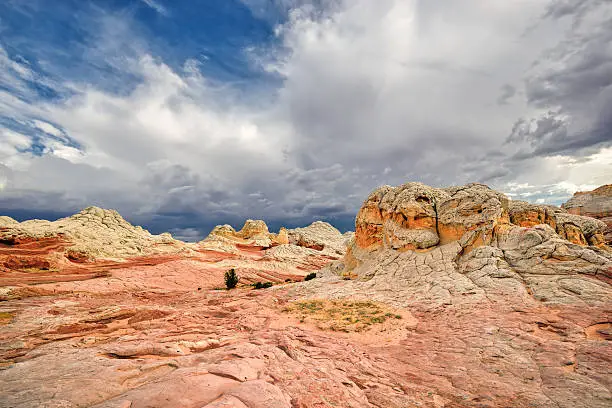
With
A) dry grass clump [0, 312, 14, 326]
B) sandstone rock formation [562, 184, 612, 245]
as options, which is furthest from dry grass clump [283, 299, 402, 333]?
sandstone rock formation [562, 184, 612, 245]

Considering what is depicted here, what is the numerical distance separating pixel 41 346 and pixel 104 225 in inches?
2184

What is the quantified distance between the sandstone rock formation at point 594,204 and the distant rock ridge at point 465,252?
66311 millimetres

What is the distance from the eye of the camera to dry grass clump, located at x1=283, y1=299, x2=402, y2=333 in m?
16.3

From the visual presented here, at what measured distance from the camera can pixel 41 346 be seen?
39.2 feet

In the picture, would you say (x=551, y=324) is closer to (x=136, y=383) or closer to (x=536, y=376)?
(x=536, y=376)

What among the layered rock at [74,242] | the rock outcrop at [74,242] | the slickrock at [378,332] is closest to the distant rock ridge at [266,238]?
the rock outcrop at [74,242]

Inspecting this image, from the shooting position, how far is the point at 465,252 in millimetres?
25031

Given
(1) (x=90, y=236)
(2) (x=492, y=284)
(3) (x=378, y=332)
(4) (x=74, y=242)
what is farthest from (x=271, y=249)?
(3) (x=378, y=332)

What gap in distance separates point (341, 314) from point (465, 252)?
46.1 ft

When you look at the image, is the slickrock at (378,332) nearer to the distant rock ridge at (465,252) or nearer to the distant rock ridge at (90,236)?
the distant rock ridge at (465,252)

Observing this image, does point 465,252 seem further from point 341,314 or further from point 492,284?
point 341,314

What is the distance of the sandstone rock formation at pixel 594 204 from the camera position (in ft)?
270

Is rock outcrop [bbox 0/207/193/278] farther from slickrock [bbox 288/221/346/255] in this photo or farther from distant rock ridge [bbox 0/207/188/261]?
slickrock [bbox 288/221/346/255]

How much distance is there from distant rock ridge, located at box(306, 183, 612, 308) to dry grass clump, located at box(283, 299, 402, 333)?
2412 millimetres
